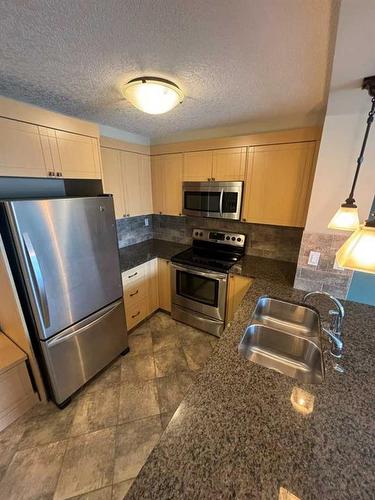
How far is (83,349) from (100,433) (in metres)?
0.62

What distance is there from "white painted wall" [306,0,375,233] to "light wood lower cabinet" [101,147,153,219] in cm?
199

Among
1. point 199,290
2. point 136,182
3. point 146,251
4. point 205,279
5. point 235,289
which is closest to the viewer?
point 235,289

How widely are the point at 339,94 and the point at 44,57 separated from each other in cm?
157

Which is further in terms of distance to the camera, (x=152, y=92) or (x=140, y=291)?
(x=140, y=291)

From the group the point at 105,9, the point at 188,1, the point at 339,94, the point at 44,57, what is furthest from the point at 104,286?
the point at 339,94

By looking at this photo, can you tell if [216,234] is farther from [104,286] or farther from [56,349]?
[56,349]

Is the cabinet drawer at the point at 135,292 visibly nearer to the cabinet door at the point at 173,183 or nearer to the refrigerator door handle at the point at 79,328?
the refrigerator door handle at the point at 79,328

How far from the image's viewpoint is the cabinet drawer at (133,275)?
2.24 metres

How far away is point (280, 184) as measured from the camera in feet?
6.67

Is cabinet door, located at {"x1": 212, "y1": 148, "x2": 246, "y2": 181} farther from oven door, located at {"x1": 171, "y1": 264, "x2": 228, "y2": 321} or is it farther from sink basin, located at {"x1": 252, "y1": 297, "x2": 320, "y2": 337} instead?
sink basin, located at {"x1": 252, "y1": 297, "x2": 320, "y2": 337}

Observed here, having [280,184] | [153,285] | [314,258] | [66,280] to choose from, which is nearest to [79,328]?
[66,280]

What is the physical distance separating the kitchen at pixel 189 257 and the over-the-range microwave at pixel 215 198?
0.08 ft

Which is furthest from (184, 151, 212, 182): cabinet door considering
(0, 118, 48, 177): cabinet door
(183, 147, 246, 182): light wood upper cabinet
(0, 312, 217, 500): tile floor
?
(0, 312, 217, 500): tile floor

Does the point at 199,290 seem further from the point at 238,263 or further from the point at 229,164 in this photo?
the point at 229,164
